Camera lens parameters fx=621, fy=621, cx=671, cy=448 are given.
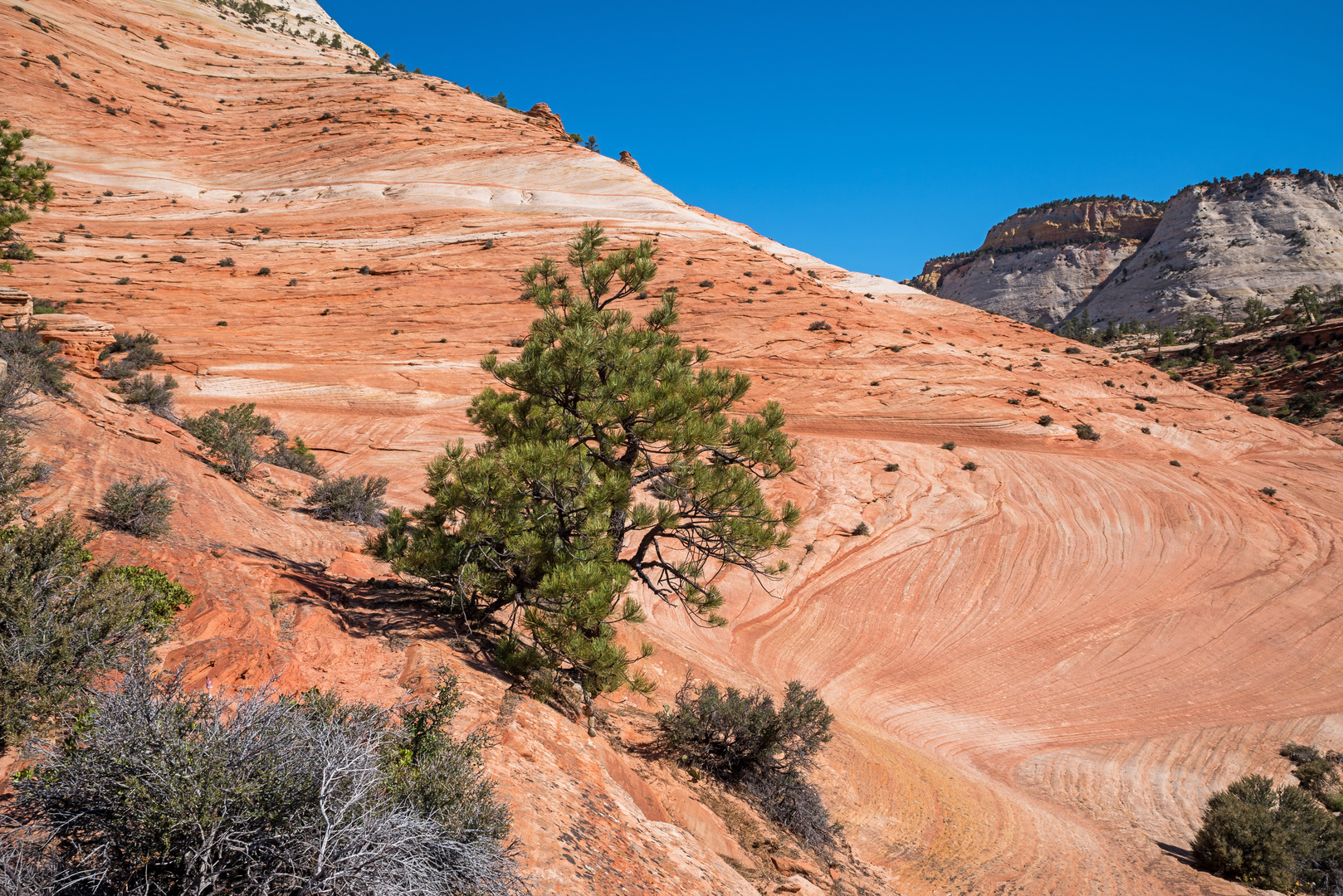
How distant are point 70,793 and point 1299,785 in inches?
596

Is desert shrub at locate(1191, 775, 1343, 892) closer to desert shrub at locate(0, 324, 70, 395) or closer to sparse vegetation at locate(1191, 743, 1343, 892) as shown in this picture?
sparse vegetation at locate(1191, 743, 1343, 892)

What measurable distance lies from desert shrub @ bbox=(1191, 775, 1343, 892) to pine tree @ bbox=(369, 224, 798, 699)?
6929 millimetres

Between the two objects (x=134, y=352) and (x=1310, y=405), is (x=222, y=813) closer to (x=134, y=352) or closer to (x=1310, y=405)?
(x=134, y=352)

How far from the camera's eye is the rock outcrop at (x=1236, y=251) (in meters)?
64.6

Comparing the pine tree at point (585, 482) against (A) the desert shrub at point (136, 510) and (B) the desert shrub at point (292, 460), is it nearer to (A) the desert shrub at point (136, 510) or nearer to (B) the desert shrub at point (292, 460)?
(A) the desert shrub at point (136, 510)

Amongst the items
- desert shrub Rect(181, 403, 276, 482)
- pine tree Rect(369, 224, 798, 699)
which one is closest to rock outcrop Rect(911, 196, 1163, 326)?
pine tree Rect(369, 224, 798, 699)

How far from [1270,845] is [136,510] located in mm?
13707

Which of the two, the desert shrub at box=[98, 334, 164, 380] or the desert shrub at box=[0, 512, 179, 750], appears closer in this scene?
the desert shrub at box=[0, 512, 179, 750]

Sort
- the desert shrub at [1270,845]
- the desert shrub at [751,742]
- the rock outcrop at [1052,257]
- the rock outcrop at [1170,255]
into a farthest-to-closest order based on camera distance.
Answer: the rock outcrop at [1052,257]
the rock outcrop at [1170,255]
the desert shrub at [1270,845]
the desert shrub at [751,742]

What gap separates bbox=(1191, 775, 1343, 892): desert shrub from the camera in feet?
25.5

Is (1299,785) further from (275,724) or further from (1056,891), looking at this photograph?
Answer: (275,724)

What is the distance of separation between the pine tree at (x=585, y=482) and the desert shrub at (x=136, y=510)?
2058mm

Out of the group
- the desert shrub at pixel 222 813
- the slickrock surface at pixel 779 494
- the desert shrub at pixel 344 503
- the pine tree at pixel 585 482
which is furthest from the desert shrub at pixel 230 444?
the desert shrub at pixel 222 813

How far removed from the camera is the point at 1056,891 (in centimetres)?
722
